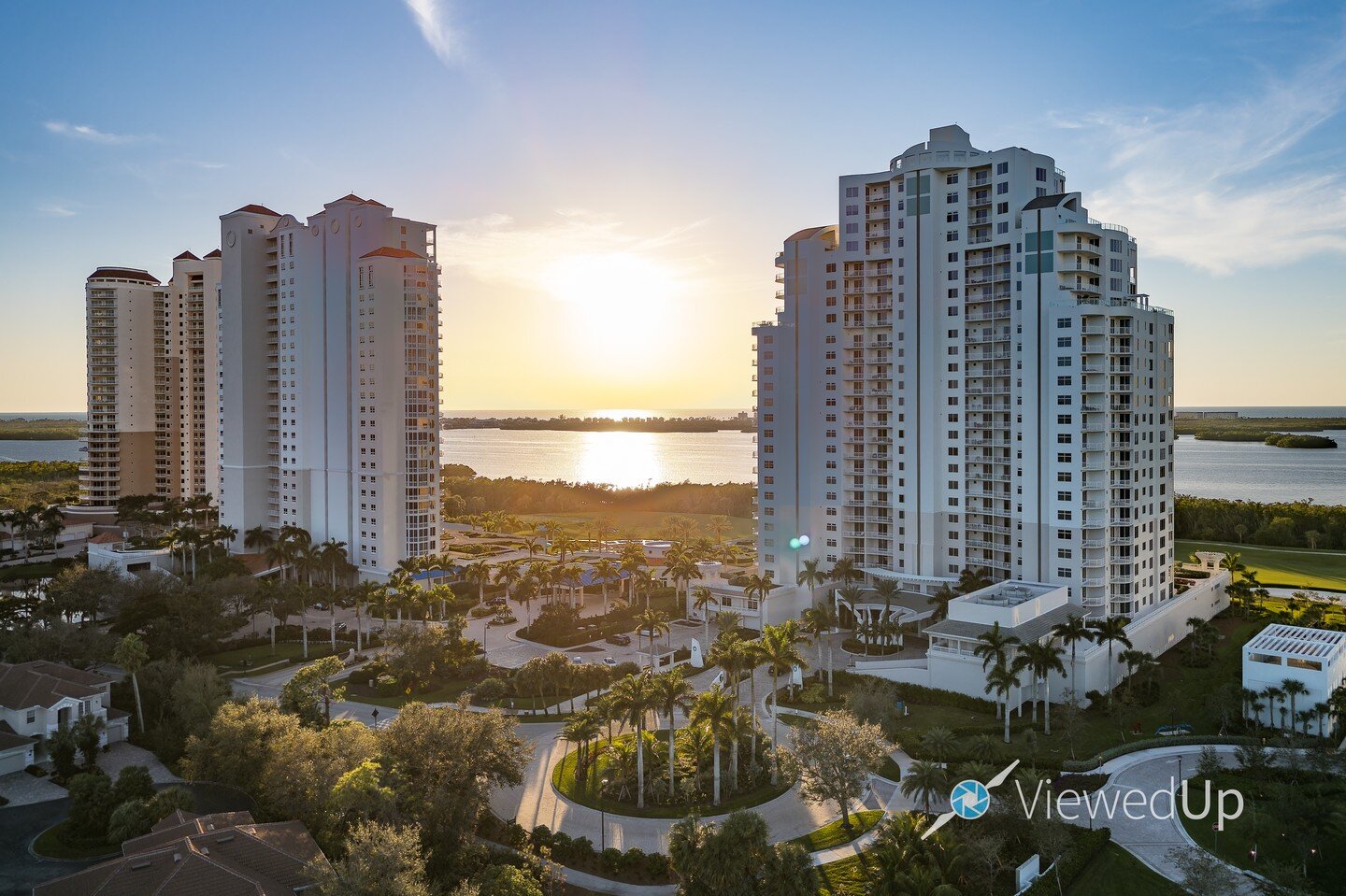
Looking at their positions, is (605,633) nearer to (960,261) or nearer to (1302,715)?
(960,261)

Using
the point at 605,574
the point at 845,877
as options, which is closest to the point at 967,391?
the point at 605,574

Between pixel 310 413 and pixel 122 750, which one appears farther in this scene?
pixel 310 413

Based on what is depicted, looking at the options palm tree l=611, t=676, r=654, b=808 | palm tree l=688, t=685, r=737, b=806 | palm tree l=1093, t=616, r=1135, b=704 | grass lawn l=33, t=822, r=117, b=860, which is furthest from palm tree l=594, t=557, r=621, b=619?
grass lawn l=33, t=822, r=117, b=860

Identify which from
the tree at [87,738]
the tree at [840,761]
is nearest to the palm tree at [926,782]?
the tree at [840,761]

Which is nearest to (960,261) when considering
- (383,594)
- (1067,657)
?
(1067,657)

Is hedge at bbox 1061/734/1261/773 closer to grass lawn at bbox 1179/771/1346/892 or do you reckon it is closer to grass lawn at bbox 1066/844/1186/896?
grass lawn at bbox 1179/771/1346/892
